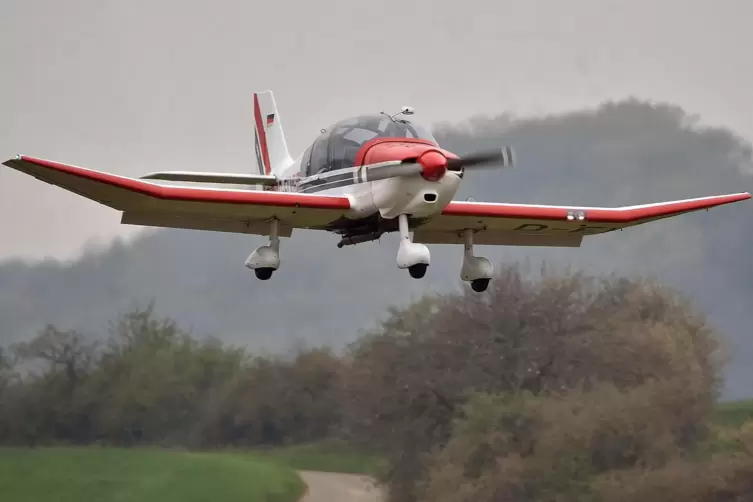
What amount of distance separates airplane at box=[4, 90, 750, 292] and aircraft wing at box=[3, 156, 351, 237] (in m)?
0.01

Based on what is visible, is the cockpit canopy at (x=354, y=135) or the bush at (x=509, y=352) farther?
the bush at (x=509, y=352)

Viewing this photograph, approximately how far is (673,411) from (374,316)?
366 inches

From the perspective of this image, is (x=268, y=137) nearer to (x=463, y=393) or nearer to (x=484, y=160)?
(x=484, y=160)

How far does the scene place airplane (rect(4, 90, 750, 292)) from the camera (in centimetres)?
1448

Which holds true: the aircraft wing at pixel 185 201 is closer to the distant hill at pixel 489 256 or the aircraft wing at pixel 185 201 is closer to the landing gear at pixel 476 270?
the landing gear at pixel 476 270

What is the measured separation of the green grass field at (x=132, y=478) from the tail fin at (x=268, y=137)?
11.4 metres

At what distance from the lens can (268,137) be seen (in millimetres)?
20781

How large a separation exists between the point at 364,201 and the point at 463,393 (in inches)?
767

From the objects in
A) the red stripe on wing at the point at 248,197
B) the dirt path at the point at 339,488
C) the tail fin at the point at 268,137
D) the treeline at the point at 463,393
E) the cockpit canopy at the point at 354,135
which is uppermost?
the tail fin at the point at 268,137

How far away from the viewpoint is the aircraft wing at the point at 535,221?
54.4 feet

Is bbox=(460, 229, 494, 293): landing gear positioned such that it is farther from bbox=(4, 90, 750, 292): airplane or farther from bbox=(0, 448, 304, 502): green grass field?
bbox=(0, 448, 304, 502): green grass field

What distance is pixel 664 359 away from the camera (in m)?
32.2

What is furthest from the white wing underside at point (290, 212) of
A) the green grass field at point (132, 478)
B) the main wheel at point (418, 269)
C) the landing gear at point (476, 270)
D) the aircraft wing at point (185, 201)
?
the green grass field at point (132, 478)

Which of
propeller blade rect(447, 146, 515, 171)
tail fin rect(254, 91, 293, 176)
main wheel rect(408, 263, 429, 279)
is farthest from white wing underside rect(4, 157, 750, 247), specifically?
tail fin rect(254, 91, 293, 176)
